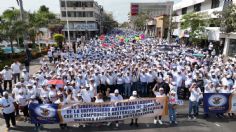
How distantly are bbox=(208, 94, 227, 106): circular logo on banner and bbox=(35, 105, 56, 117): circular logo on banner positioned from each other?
681 centimetres

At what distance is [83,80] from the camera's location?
47.6 feet

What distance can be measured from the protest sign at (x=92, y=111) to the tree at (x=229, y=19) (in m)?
21.5

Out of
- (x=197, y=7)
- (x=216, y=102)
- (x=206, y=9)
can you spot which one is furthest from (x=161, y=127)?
(x=197, y=7)

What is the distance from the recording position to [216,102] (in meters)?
11.9

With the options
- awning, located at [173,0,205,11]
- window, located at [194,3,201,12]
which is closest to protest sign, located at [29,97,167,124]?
awning, located at [173,0,205,11]

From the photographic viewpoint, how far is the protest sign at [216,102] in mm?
11836

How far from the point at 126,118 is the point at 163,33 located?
195 ft

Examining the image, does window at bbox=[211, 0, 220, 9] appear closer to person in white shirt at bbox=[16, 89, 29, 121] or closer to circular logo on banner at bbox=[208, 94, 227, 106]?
circular logo on banner at bbox=[208, 94, 227, 106]

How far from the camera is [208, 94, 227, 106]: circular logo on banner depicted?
1183 centimetres

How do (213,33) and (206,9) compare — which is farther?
(206,9)

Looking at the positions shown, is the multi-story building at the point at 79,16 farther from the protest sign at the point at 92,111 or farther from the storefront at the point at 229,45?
the protest sign at the point at 92,111

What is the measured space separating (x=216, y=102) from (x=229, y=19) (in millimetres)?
20162

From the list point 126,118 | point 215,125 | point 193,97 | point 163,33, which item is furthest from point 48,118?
point 163,33

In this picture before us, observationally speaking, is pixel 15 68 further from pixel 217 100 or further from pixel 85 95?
pixel 217 100
